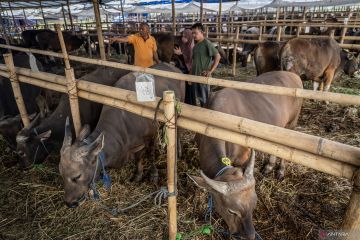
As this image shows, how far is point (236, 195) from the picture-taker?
7.99ft

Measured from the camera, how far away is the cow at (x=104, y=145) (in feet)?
10.4

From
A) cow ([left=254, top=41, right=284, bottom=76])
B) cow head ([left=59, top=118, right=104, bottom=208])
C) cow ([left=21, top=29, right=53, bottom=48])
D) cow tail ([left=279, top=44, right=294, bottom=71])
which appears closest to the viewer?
cow head ([left=59, top=118, right=104, bottom=208])

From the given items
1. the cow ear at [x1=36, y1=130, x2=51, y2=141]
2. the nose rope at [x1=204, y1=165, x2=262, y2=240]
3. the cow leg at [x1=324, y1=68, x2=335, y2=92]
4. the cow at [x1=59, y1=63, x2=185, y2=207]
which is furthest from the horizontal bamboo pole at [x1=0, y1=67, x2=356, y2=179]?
the cow leg at [x1=324, y1=68, x2=335, y2=92]

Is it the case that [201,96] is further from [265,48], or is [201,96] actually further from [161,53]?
[161,53]

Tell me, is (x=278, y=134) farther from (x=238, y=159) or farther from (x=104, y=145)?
(x=104, y=145)

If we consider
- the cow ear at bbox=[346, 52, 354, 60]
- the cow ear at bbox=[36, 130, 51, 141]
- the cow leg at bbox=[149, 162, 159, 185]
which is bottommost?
the cow leg at bbox=[149, 162, 159, 185]

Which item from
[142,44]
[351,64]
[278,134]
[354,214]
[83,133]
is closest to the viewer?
[354,214]

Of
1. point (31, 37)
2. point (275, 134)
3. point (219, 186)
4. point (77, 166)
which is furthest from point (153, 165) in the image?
point (31, 37)

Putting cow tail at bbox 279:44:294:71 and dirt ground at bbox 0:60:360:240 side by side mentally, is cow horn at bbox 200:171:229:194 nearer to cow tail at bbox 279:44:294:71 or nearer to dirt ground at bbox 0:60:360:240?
dirt ground at bbox 0:60:360:240

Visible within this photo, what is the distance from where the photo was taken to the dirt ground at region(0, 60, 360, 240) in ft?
10.5

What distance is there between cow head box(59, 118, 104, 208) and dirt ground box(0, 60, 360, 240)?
17.6 inches

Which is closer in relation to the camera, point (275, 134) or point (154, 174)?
point (275, 134)

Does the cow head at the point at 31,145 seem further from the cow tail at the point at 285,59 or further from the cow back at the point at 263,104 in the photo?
the cow tail at the point at 285,59

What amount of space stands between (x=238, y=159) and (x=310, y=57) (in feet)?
17.9
